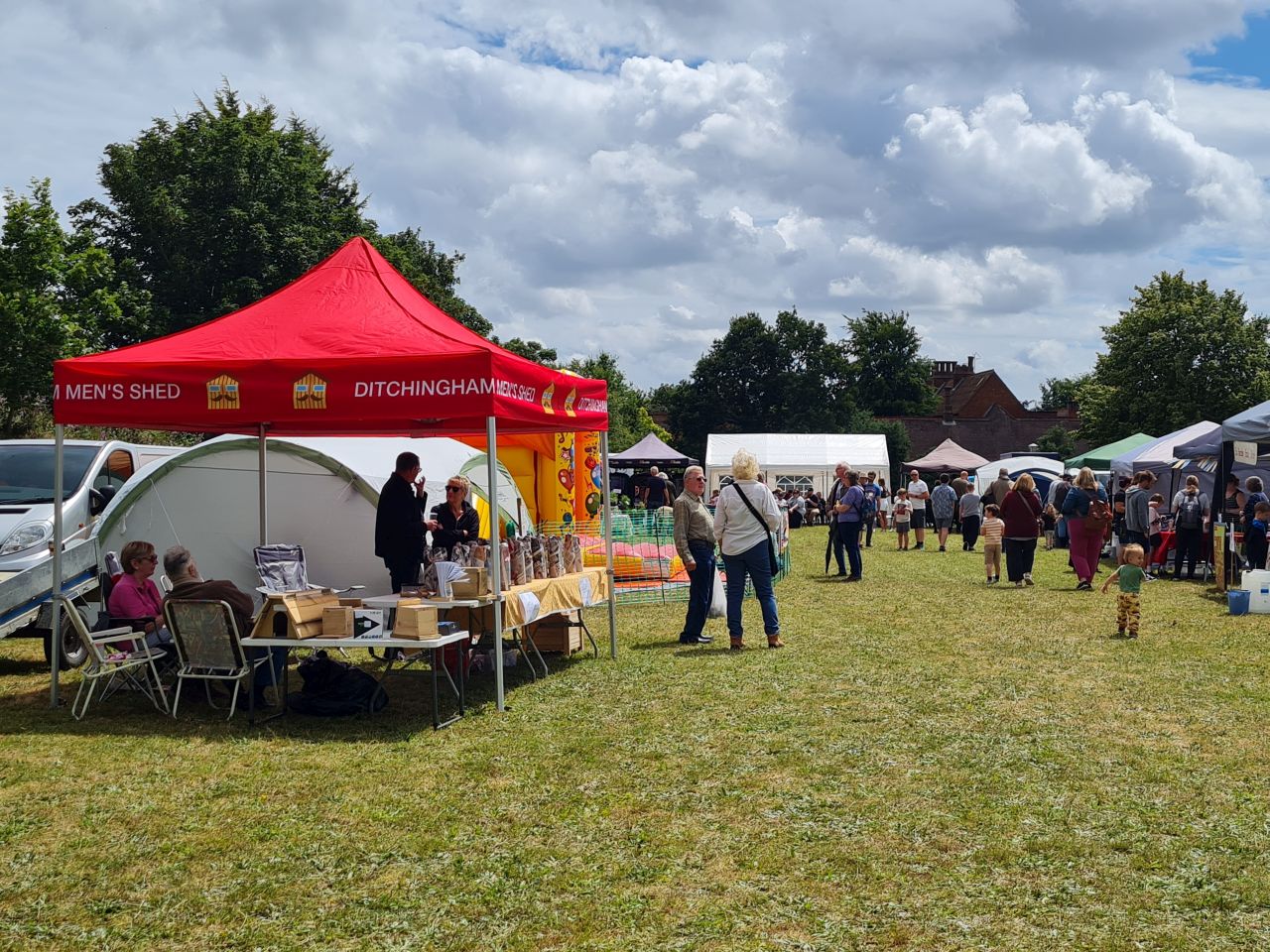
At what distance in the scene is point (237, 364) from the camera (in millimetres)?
8141

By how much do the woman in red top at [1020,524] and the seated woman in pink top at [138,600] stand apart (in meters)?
11.2

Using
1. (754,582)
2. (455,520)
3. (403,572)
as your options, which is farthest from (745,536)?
(403,572)

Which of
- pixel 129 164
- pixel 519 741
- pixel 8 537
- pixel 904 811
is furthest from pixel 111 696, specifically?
pixel 129 164

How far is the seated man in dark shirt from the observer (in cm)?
816

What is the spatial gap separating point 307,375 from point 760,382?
2440 inches

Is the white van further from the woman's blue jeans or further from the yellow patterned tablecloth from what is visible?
the woman's blue jeans

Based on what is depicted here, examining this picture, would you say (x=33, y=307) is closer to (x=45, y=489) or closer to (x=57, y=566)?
(x=45, y=489)

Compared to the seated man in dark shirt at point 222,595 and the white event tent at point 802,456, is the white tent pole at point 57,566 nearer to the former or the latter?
the seated man in dark shirt at point 222,595

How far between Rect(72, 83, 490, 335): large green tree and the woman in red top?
953 inches

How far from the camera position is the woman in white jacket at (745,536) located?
10562mm

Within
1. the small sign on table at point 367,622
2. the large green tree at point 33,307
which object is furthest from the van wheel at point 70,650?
the large green tree at point 33,307

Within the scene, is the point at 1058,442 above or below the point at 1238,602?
above

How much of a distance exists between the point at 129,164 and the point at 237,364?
3148 cm

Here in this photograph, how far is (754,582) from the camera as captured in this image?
35.3ft
